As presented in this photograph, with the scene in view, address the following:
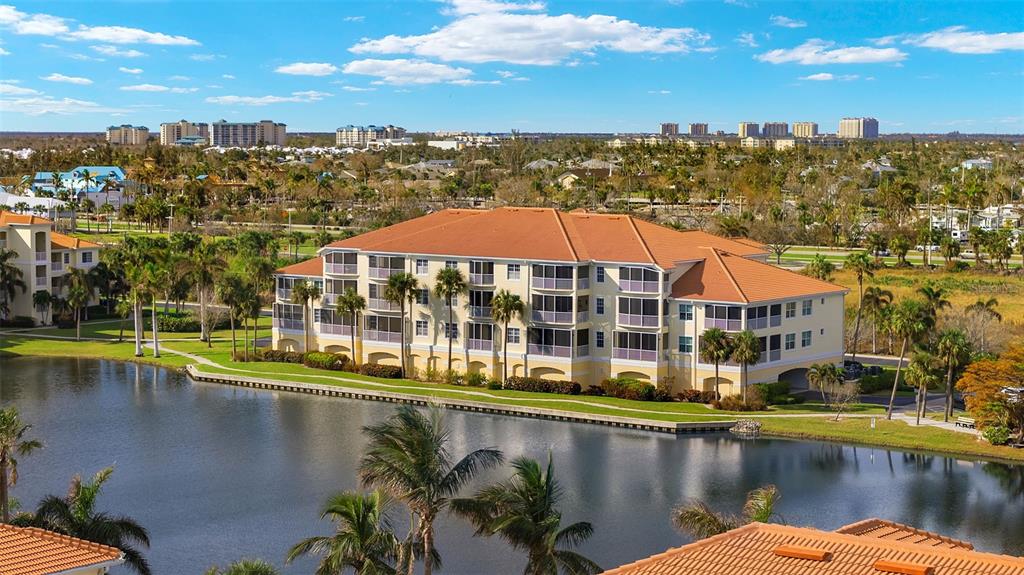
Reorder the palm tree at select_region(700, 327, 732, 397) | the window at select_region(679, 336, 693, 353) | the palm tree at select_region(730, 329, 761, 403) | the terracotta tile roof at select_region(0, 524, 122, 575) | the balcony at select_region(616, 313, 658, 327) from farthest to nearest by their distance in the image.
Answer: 1. the balcony at select_region(616, 313, 658, 327)
2. the window at select_region(679, 336, 693, 353)
3. the palm tree at select_region(700, 327, 732, 397)
4. the palm tree at select_region(730, 329, 761, 403)
5. the terracotta tile roof at select_region(0, 524, 122, 575)

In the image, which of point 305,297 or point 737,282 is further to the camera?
point 305,297

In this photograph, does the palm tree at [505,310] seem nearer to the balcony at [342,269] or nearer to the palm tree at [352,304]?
the palm tree at [352,304]

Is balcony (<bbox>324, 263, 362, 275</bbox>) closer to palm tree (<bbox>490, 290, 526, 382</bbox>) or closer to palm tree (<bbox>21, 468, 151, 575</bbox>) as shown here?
palm tree (<bbox>490, 290, 526, 382</bbox>)

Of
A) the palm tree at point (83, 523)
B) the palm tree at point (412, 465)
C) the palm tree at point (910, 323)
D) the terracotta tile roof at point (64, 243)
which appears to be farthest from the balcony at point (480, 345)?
the palm tree at point (412, 465)

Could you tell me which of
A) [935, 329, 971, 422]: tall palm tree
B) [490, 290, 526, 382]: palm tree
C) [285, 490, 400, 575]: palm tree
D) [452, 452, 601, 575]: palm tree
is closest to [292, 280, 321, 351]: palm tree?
[490, 290, 526, 382]: palm tree

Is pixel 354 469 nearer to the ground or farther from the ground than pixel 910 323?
nearer to the ground

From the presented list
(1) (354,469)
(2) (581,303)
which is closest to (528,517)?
(1) (354,469)

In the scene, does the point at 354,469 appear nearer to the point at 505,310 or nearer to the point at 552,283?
the point at 505,310

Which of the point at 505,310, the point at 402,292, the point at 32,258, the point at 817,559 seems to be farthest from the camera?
the point at 32,258
